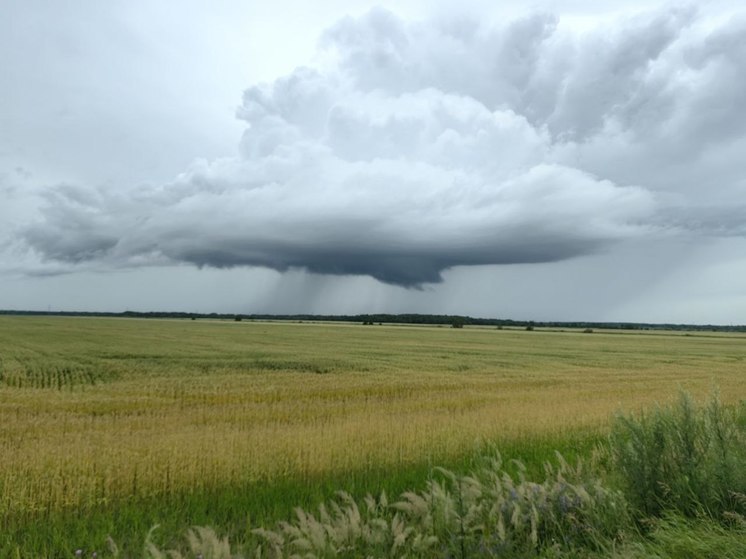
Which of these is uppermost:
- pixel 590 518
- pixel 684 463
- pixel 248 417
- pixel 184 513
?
pixel 684 463

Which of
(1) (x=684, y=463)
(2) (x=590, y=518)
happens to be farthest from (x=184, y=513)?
(1) (x=684, y=463)

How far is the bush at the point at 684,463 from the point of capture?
5.65 meters

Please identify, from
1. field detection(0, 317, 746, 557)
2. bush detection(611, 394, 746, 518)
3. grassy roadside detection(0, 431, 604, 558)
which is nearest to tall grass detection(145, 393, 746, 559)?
bush detection(611, 394, 746, 518)

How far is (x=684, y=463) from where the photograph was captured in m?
6.20

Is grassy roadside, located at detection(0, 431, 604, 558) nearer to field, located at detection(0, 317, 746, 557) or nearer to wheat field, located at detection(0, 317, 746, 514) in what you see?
field, located at detection(0, 317, 746, 557)

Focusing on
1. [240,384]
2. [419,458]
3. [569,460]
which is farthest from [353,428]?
[240,384]

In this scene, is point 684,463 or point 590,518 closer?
point 590,518

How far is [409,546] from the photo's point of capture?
5.20m

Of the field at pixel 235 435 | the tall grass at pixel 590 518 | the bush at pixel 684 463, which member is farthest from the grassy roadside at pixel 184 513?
the bush at pixel 684 463

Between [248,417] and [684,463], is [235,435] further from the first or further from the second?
[684,463]

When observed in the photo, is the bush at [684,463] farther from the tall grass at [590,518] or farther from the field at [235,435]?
the field at [235,435]

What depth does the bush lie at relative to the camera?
5.65 meters

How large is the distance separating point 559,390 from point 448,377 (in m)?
6.41

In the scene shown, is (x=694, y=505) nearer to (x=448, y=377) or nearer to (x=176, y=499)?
(x=176, y=499)
